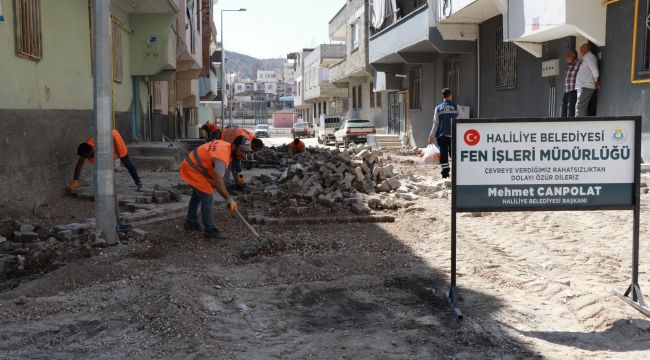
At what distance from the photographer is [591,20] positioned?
11180mm

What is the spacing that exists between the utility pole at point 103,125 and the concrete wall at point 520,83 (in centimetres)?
943

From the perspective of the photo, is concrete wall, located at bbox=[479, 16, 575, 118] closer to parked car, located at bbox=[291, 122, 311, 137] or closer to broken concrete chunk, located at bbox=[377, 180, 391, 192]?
broken concrete chunk, located at bbox=[377, 180, 391, 192]

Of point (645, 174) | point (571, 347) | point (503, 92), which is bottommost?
point (571, 347)

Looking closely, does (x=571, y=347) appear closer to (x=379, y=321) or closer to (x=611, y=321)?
(x=611, y=321)

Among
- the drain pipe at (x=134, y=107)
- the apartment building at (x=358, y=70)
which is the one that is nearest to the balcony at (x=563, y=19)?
the drain pipe at (x=134, y=107)

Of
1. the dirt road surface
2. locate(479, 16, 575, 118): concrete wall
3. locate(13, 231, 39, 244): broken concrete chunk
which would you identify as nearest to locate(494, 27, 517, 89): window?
locate(479, 16, 575, 118): concrete wall

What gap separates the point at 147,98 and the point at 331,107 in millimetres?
36295

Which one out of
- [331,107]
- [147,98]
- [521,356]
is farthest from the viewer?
[331,107]

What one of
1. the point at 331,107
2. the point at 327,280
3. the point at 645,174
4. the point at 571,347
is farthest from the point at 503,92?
the point at 331,107

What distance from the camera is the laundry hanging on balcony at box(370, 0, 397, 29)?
24.5 meters

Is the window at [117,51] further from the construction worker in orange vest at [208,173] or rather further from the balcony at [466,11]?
the balcony at [466,11]

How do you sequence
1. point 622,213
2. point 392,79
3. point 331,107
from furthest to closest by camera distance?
1. point 331,107
2. point 392,79
3. point 622,213

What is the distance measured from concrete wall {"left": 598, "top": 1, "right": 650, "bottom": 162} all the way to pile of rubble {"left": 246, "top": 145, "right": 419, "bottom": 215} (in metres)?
3.84

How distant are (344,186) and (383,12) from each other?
55.2 feet
